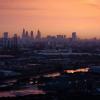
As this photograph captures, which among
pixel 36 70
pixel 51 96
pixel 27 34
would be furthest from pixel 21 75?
pixel 27 34

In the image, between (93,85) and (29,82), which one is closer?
(93,85)

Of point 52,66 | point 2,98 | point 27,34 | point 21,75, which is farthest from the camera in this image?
point 27,34

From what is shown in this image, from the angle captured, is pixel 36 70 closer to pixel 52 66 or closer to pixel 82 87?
pixel 52 66

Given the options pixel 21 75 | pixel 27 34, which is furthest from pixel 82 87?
pixel 27 34

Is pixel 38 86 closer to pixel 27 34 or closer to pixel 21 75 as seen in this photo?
pixel 21 75

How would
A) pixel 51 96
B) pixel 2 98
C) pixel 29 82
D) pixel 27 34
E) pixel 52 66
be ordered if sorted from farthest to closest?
pixel 27 34 → pixel 52 66 → pixel 29 82 → pixel 51 96 → pixel 2 98

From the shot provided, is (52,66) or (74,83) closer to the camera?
(74,83)

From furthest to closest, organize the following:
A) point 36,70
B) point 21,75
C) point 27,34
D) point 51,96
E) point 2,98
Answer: point 27,34
point 36,70
point 21,75
point 51,96
point 2,98

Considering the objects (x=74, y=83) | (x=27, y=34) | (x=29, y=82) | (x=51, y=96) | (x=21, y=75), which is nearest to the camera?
(x=51, y=96)
